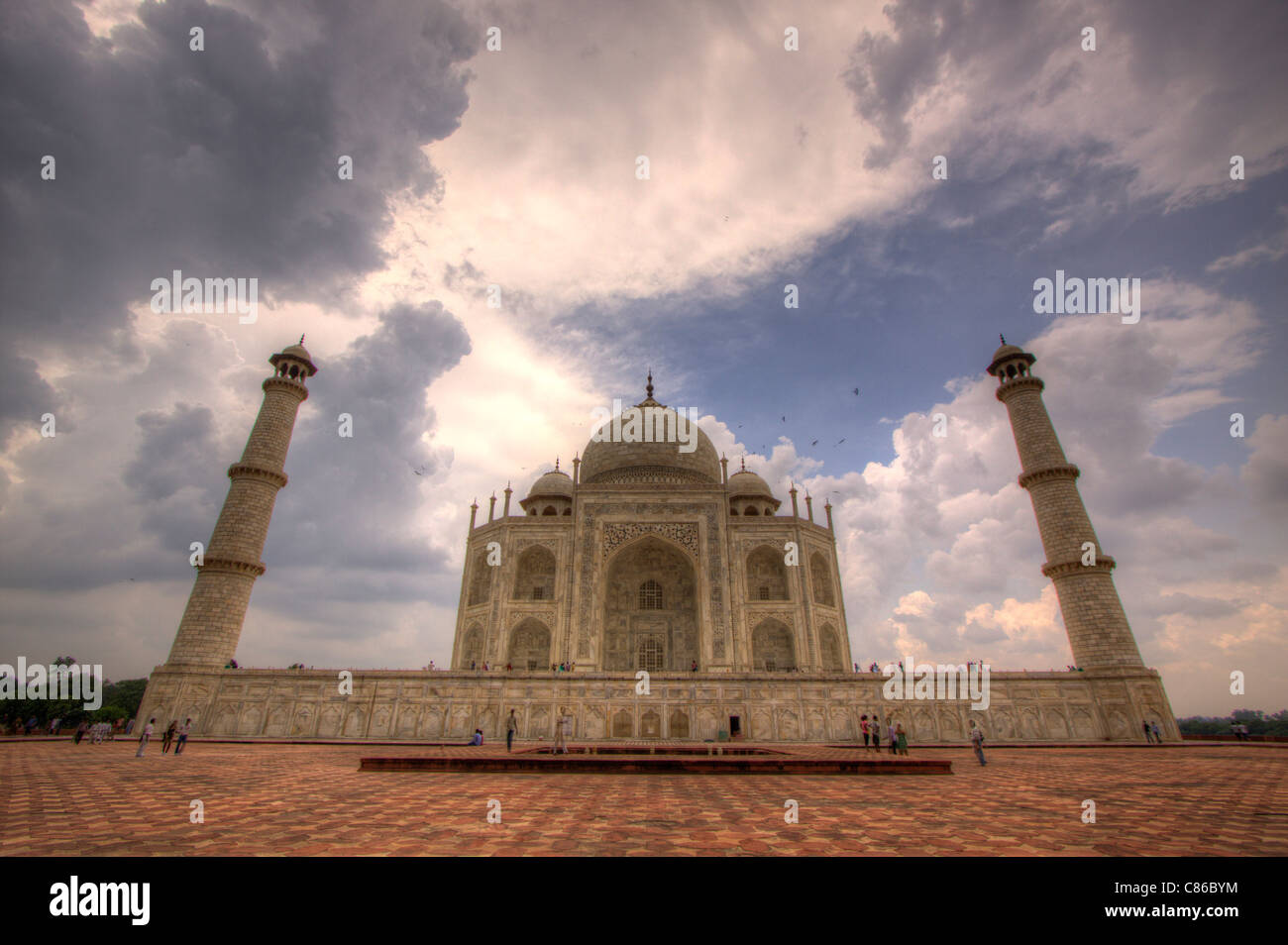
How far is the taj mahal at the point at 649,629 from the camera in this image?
1866 centimetres

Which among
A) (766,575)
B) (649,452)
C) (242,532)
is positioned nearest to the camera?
(242,532)

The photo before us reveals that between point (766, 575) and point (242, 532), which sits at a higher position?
point (242, 532)

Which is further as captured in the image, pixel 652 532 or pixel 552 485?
pixel 552 485

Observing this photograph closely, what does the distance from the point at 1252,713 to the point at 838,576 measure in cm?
7816

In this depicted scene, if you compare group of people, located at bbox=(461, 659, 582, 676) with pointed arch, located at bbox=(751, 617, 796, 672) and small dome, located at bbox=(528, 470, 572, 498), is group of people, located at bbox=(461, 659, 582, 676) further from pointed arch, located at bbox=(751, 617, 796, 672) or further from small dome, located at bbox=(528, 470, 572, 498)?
small dome, located at bbox=(528, 470, 572, 498)

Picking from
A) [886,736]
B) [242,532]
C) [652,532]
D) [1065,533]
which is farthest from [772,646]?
[242,532]

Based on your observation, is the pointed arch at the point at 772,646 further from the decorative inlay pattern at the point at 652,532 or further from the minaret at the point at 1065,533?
the minaret at the point at 1065,533

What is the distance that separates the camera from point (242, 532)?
854 inches

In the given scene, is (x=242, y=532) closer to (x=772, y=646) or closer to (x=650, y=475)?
(x=650, y=475)

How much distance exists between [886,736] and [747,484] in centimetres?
1696

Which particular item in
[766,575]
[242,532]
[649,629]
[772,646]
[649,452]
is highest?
[649,452]

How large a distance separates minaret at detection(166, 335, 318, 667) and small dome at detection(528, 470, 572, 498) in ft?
40.4
